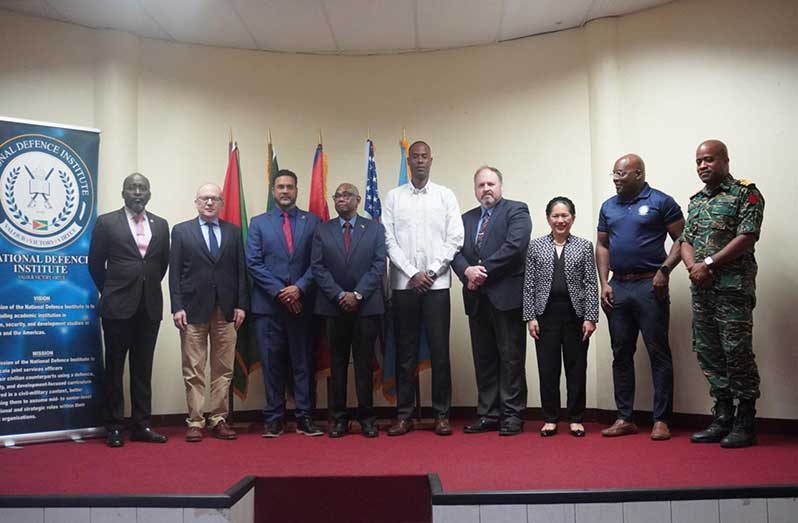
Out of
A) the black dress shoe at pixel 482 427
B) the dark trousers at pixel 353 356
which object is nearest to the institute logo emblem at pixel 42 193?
the dark trousers at pixel 353 356

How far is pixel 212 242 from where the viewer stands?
448cm

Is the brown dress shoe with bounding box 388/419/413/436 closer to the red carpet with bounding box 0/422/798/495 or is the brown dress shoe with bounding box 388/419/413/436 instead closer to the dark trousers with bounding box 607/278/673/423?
the red carpet with bounding box 0/422/798/495

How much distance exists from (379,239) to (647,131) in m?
2.06

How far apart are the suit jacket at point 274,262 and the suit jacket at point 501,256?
3.19 feet

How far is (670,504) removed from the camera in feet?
8.90

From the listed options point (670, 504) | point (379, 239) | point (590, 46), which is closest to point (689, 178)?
point (590, 46)

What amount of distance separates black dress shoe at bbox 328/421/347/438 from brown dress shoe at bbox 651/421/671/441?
1.84m

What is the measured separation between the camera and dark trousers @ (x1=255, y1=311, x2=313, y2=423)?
4457 mm

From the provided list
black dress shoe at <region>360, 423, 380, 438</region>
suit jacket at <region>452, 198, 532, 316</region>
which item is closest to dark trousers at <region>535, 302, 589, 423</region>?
suit jacket at <region>452, 198, 532, 316</region>

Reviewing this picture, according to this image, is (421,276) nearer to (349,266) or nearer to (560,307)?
(349,266)

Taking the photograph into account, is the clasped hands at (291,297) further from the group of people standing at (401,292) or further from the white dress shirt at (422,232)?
the white dress shirt at (422,232)

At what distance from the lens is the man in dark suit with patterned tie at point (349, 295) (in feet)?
14.3

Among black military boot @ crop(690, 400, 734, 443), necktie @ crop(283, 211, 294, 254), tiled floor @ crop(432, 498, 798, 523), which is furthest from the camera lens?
necktie @ crop(283, 211, 294, 254)

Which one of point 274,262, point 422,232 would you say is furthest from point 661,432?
point 274,262
